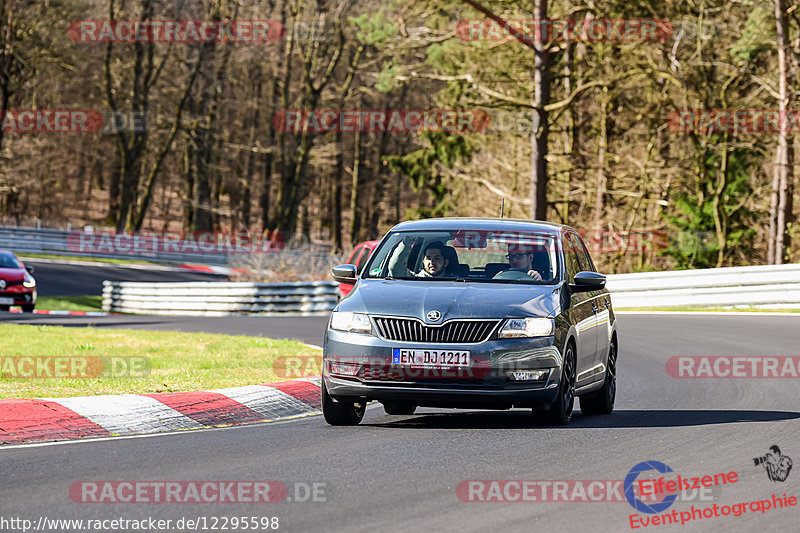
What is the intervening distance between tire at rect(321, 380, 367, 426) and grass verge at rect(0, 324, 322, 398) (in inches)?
83.3

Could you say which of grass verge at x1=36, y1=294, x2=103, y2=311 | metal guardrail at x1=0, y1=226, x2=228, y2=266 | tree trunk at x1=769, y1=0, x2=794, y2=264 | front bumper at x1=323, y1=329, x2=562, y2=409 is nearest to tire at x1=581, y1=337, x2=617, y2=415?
front bumper at x1=323, y1=329, x2=562, y2=409

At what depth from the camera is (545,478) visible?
291 inches

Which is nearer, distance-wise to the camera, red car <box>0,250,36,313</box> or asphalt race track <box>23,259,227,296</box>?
red car <box>0,250,36,313</box>

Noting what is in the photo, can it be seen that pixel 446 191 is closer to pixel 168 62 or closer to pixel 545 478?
pixel 168 62

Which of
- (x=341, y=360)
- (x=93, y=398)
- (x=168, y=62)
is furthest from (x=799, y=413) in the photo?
(x=168, y=62)

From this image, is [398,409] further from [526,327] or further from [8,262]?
[8,262]

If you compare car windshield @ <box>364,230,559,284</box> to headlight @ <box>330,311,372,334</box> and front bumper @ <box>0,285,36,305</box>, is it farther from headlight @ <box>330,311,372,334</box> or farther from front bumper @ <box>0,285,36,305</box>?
front bumper @ <box>0,285,36,305</box>

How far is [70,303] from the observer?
37.8 metres

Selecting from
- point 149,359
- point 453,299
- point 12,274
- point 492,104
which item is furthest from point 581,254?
point 12,274

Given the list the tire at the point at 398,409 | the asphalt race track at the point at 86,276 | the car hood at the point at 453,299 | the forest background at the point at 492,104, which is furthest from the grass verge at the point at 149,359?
the asphalt race track at the point at 86,276

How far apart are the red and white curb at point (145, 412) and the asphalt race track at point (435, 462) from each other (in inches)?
18.2

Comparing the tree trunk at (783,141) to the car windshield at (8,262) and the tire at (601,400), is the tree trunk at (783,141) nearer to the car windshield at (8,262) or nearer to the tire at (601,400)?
the car windshield at (8,262)

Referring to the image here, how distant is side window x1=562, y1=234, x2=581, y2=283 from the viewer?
418 inches

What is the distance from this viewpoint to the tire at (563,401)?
9664mm
